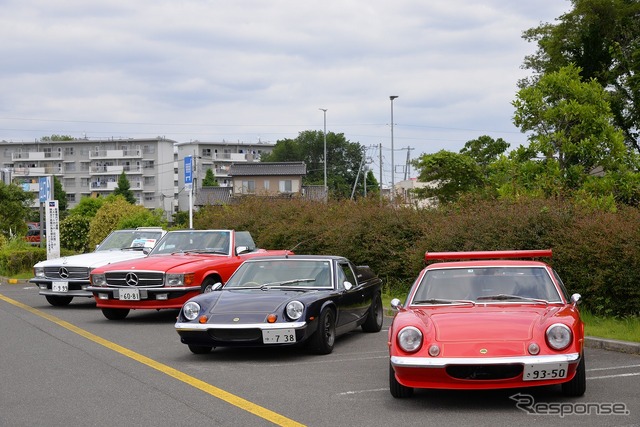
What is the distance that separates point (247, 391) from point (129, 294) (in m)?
6.48

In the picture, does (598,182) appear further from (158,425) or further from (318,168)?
(318,168)

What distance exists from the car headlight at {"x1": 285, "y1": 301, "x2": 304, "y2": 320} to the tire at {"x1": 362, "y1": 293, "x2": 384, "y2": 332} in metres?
2.71

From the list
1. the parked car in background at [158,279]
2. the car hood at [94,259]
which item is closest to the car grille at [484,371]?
the parked car in background at [158,279]

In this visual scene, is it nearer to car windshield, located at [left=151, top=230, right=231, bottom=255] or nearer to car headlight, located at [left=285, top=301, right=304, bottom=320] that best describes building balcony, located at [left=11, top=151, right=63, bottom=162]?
car windshield, located at [left=151, top=230, right=231, bottom=255]

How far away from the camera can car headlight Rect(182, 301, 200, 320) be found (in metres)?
9.60

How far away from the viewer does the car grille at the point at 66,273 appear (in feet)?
53.5

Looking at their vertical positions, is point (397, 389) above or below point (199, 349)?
above

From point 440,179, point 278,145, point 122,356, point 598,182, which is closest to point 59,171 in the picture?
point 278,145

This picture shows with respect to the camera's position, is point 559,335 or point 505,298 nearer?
point 559,335

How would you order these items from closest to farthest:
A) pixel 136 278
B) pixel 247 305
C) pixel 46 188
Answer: pixel 247 305 < pixel 136 278 < pixel 46 188

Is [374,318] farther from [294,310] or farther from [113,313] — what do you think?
[113,313]

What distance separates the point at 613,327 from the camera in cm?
1114

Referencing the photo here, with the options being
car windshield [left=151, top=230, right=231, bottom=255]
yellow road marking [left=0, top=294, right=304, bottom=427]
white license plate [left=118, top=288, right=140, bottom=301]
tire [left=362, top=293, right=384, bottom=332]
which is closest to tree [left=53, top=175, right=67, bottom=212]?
car windshield [left=151, top=230, right=231, bottom=255]

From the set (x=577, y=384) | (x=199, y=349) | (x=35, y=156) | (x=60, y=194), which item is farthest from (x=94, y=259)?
(x=35, y=156)
